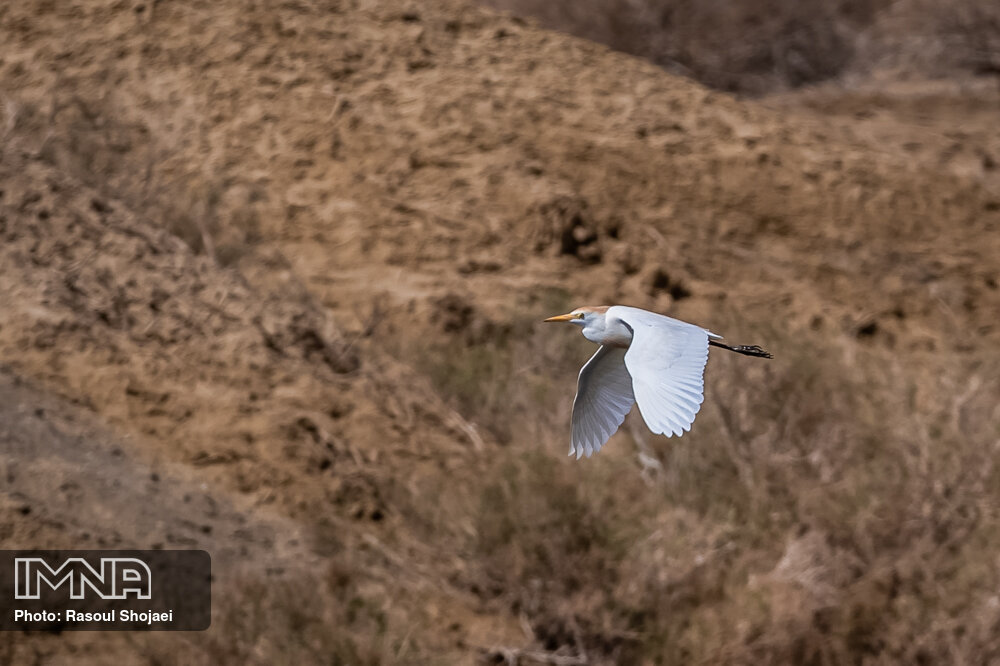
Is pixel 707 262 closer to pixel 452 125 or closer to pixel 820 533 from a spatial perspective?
pixel 452 125

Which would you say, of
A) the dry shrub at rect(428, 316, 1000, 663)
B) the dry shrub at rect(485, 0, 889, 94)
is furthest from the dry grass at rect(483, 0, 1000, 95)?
the dry shrub at rect(428, 316, 1000, 663)

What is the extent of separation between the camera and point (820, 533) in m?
5.78

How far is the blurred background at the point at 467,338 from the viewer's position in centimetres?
568

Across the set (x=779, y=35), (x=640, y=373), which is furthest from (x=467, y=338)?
(x=779, y=35)

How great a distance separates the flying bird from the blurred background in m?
1.49

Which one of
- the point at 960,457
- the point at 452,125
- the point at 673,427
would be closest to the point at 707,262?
the point at 452,125

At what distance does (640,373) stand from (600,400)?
29.5 inches

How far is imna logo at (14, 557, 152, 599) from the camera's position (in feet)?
18.3

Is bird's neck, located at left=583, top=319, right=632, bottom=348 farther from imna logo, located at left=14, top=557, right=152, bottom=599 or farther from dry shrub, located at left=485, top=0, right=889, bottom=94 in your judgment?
dry shrub, located at left=485, top=0, right=889, bottom=94

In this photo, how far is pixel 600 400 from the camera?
435 centimetres

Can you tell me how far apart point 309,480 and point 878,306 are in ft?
12.5

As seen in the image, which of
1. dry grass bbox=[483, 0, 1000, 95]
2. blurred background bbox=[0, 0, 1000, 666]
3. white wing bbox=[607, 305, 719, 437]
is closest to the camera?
white wing bbox=[607, 305, 719, 437]

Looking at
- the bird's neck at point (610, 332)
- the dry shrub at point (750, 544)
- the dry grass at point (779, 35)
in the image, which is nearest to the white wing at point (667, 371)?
the bird's neck at point (610, 332)
